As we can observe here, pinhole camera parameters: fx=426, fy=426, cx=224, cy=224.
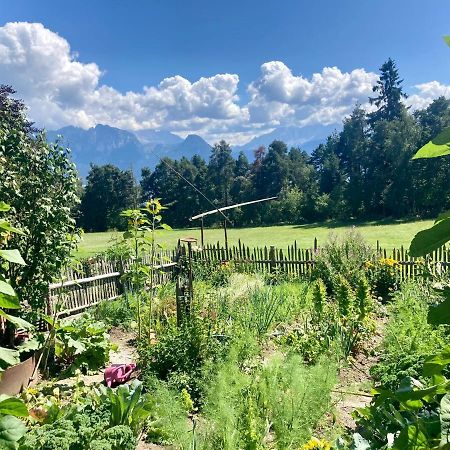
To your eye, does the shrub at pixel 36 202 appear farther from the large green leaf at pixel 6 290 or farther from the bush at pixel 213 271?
the bush at pixel 213 271

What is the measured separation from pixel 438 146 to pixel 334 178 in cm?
4892

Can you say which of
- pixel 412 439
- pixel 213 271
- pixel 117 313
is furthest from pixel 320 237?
pixel 412 439

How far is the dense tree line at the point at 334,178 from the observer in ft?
118

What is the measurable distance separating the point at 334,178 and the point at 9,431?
160ft

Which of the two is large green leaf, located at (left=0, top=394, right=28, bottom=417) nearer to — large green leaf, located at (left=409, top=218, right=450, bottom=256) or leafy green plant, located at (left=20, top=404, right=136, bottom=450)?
large green leaf, located at (left=409, top=218, right=450, bottom=256)

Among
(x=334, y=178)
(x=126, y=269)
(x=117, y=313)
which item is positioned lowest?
(x=117, y=313)

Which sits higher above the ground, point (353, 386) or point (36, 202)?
point (36, 202)

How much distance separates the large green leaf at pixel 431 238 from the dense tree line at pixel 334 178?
3312 cm

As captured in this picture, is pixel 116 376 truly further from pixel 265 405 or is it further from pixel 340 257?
pixel 340 257

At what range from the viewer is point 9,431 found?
905mm

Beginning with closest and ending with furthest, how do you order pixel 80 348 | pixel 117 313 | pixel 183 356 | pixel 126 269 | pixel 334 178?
pixel 183 356 < pixel 80 348 < pixel 117 313 < pixel 126 269 < pixel 334 178

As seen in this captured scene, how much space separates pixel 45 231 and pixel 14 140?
43.7 inches

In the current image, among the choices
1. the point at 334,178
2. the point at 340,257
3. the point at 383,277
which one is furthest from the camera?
the point at 334,178

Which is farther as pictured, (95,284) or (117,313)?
(95,284)
